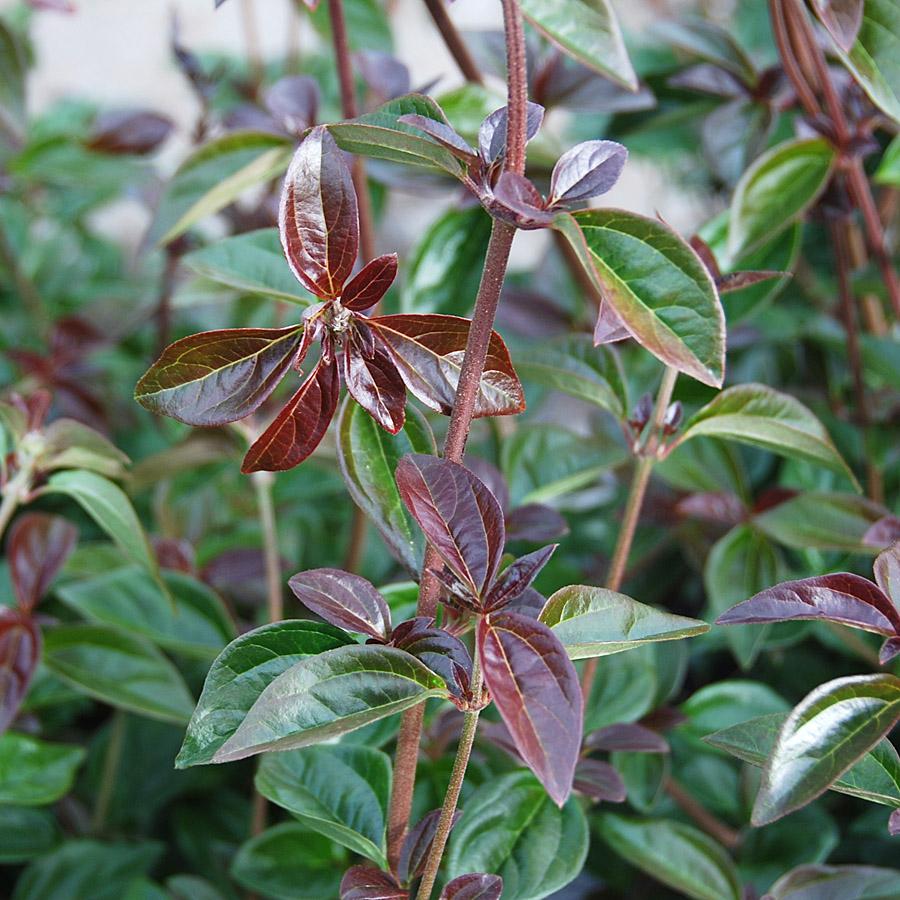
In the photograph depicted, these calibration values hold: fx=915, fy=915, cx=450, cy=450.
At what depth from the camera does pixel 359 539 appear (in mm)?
799

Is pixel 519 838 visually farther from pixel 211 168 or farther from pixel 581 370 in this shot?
pixel 211 168

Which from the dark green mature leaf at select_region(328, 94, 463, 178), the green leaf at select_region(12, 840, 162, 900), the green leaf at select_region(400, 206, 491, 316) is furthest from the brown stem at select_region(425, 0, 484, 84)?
the green leaf at select_region(12, 840, 162, 900)

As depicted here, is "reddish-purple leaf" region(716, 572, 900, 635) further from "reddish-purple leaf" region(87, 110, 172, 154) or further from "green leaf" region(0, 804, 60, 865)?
"reddish-purple leaf" region(87, 110, 172, 154)

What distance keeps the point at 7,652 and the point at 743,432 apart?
483 mm

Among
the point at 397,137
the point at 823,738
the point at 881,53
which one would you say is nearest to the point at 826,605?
the point at 823,738

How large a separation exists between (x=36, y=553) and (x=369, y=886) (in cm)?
36

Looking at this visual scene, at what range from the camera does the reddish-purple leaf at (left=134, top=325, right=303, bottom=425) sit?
1.29ft

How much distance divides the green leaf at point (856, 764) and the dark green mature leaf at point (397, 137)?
0.28 metres

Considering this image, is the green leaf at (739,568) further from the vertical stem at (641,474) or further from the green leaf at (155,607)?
the green leaf at (155,607)

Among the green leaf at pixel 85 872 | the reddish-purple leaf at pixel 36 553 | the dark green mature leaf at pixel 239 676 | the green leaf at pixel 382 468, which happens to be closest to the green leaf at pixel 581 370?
the green leaf at pixel 382 468

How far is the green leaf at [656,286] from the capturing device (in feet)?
1.14

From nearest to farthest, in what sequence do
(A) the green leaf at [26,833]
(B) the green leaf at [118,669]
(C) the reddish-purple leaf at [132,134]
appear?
(B) the green leaf at [118,669], (A) the green leaf at [26,833], (C) the reddish-purple leaf at [132,134]

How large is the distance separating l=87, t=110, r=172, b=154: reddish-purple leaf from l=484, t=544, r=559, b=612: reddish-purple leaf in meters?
0.90

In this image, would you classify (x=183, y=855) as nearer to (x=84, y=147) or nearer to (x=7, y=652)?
(x=7, y=652)
